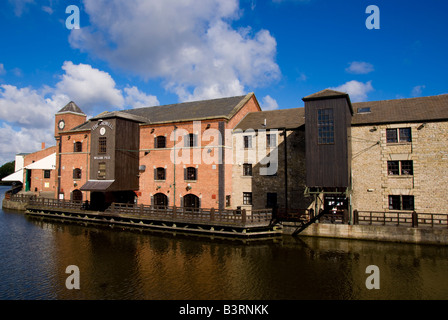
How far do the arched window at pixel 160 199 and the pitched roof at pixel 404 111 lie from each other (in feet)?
57.8

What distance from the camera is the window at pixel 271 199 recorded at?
24938 mm

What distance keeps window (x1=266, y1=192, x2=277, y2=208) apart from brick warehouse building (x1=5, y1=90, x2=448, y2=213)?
9 centimetres

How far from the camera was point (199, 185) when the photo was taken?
25.8 meters

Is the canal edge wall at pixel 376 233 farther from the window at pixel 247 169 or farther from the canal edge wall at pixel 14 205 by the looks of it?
the canal edge wall at pixel 14 205

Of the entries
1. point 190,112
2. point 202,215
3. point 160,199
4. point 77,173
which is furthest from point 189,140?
point 77,173

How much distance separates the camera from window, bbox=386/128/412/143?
21516 millimetres

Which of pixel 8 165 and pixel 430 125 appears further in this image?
pixel 8 165

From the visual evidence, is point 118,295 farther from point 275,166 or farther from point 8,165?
point 8,165

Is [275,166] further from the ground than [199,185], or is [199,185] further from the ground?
[275,166]

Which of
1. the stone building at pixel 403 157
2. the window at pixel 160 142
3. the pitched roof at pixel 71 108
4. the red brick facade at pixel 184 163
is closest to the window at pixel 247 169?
the red brick facade at pixel 184 163

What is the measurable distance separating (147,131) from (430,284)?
2456 centimetres

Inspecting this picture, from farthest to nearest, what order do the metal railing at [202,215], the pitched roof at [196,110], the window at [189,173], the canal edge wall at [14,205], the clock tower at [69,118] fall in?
1. the clock tower at [69,118]
2. the canal edge wall at [14,205]
3. the pitched roof at [196,110]
4. the window at [189,173]
5. the metal railing at [202,215]
